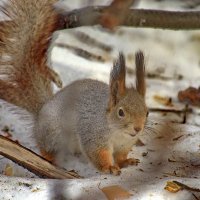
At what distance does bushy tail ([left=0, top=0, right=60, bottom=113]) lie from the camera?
2.37m

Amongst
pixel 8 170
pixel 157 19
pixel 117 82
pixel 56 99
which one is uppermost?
pixel 157 19

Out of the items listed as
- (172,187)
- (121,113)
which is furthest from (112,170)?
(172,187)

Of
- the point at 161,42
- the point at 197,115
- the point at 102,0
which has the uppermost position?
the point at 102,0

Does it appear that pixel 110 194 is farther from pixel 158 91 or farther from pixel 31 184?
pixel 158 91

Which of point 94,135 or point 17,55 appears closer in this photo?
point 94,135

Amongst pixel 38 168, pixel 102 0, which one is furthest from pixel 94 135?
pixel 102 0

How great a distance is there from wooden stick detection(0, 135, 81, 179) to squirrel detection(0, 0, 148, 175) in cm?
20

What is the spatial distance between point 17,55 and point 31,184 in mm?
718

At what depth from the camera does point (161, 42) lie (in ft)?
12.8

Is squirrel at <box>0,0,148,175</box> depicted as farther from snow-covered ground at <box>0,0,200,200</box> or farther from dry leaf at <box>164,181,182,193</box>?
dry leaf at <box>164,181,182,193</box>

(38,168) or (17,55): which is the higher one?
(17,55)

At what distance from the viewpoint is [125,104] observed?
2092 mm

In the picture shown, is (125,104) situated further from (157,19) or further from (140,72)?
(157,19)

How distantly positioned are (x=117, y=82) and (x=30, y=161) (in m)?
0.42
